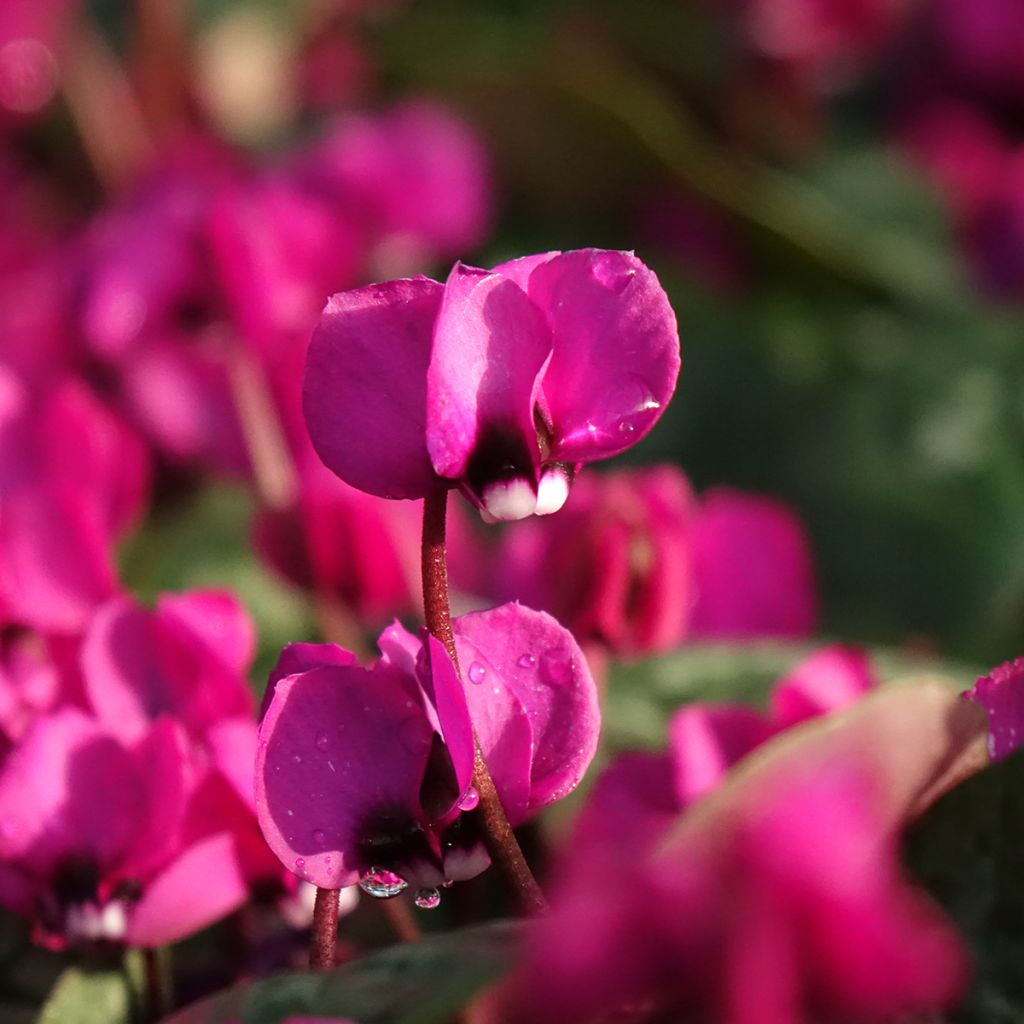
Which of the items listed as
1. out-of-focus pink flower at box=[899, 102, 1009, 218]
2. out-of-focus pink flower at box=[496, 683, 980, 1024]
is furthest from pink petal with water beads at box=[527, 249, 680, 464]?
out-of-focus pink flower at box=[899, 102, 1009, 218]

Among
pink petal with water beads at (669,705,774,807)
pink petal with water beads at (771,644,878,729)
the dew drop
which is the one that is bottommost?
pink petal with water beads at (669,705,774,807)

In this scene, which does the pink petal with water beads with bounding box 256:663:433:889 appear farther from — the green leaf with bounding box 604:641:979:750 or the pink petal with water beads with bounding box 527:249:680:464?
the green leaf with bounding box 604:641:979:750

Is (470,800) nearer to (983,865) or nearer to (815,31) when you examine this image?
(983,865)

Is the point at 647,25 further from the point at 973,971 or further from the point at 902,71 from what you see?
the point at 973,971

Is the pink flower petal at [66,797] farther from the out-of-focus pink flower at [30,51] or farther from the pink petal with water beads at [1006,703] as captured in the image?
the out-of-focus pink flower at [30,51]

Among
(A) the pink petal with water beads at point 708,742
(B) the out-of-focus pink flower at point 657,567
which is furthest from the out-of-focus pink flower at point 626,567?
(A) the pink petal with water beads at point 708,742

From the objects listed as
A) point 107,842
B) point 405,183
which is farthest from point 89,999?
point 405,183
